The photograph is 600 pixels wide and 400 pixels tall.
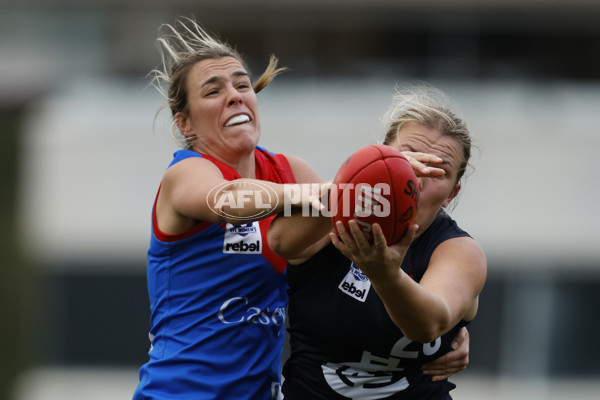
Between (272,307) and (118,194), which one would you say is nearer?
(272,307)

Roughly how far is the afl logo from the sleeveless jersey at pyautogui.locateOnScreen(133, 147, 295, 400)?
48 centimetres

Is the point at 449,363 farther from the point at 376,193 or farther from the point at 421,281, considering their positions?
the point at 376,193

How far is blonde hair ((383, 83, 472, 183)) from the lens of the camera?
10.9ft

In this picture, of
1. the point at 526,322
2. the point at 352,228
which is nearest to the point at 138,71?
the point at 526,322

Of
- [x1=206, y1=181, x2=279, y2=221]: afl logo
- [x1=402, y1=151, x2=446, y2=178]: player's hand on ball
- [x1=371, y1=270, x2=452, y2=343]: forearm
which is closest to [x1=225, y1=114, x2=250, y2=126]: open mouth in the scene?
[x1=206, y1=181, x2=279, y2=221]: afl logo

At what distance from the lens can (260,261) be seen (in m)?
3.56

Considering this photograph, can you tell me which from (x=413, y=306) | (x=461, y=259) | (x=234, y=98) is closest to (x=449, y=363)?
(x=461, y=259)

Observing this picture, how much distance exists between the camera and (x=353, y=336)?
11.1 ft

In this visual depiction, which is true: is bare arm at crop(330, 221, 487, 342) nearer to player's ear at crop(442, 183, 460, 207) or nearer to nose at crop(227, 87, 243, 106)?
player's ear at crop(442, 183, 460, 207)

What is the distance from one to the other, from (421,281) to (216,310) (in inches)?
36.5

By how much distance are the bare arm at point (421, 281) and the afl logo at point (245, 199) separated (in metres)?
0.31

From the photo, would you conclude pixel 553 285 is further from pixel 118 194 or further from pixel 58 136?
pixel 58 136

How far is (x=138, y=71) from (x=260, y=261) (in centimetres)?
1264

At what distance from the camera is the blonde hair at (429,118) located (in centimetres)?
332
